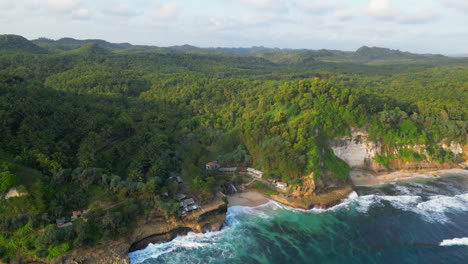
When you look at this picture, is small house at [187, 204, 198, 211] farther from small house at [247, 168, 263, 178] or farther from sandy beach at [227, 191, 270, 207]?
small house at [247, 168, 263, 178]

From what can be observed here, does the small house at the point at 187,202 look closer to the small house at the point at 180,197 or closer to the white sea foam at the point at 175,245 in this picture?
the small house at the point at 180,197

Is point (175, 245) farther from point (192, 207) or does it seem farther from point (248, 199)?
point (248, 199)

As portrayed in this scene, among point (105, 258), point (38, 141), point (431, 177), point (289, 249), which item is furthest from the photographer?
point (431, 177)

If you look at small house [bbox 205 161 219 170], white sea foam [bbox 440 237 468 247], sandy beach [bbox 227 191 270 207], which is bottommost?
white sea foam [bbox 440 237 468 247]

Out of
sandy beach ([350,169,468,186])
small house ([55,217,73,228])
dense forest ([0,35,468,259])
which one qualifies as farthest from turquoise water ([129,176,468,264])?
small house ([55,217,73,228])

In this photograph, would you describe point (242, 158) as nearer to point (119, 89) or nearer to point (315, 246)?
point (315, 246)

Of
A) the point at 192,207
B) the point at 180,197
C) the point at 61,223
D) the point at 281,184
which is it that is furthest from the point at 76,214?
the point at 281,184

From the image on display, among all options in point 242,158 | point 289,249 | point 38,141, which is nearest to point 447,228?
point 289,249
